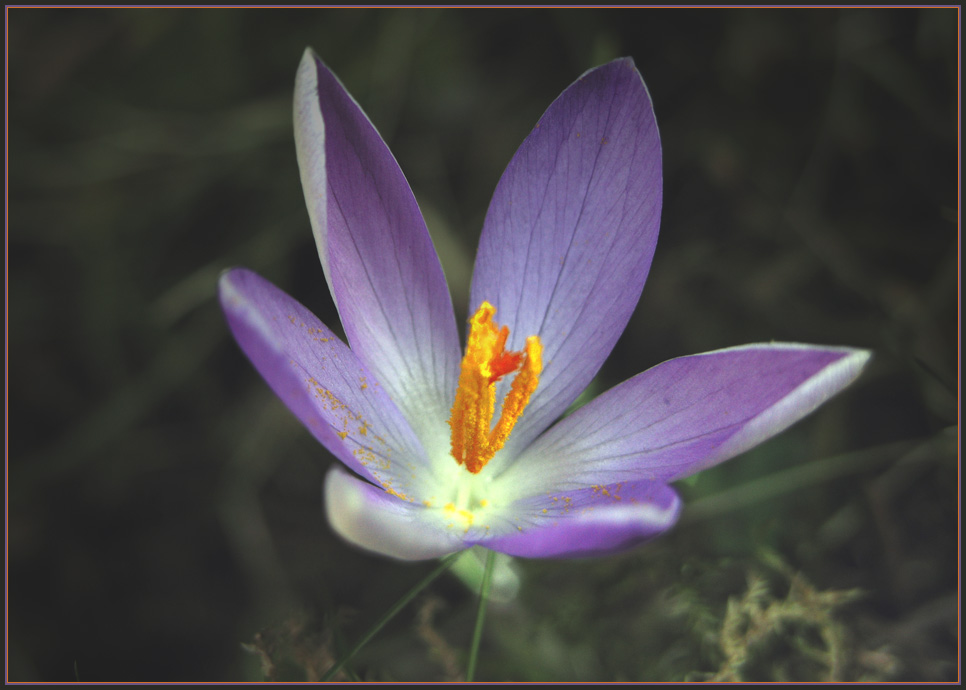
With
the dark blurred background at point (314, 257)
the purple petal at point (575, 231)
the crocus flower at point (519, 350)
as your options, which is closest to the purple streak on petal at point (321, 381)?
the crocus flower at point (519, 350)

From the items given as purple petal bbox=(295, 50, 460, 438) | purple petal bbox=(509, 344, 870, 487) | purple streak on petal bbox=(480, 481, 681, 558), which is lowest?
purple streak on petal bbox=(480, 481, 681, 558)

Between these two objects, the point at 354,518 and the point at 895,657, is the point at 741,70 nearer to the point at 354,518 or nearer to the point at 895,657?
the point at 895,657

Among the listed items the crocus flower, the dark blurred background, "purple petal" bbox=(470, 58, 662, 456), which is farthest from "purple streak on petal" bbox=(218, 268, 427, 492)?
the dark blurred background

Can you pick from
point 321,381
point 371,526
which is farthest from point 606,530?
point 321,381

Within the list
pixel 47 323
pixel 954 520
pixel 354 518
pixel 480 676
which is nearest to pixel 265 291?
pixel 354 518

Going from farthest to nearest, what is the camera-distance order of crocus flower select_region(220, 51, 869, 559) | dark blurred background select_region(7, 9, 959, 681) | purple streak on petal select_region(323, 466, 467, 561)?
dark blurred background select_region(7, 9, 959, 681), crocus flower select_region(220, 51, 869, 559), purple streak on petal select_region(323, 466, 467, 561)

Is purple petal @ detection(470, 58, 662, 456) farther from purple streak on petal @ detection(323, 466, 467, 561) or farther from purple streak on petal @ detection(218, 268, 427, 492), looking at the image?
purple streak on petal @ detection(323, 466, 467, 561)

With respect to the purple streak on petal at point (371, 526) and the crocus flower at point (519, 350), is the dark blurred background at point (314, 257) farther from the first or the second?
the purple streak on petal at point (371, 526)
